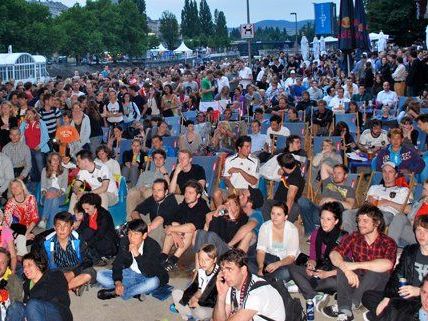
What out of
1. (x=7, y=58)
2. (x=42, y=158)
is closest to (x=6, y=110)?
(x=42, y=158)

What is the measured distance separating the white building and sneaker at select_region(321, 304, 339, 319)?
34.4 metres

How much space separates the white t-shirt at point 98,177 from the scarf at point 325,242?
351cm

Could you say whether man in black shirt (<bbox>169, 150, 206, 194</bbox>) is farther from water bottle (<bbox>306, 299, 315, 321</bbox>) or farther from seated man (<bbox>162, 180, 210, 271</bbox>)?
water bottle (<bbox>306, 299, 315, 321</bbox>)

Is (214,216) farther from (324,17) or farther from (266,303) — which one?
(324,17)

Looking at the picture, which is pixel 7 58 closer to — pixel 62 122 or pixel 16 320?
pixel 62 122

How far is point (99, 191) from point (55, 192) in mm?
682

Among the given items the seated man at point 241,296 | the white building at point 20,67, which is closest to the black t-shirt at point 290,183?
the seated man at point 241,296

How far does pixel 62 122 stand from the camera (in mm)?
12867

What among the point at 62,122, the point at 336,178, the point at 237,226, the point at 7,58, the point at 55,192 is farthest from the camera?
the point at 7,58

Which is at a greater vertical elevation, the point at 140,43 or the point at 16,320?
the point at 140,43

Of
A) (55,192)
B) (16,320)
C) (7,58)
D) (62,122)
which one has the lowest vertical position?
(16,320)

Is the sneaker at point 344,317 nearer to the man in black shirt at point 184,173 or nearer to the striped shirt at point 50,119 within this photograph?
the man in black shirt at point 184,173

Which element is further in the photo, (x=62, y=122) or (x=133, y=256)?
(x=62, y=122)

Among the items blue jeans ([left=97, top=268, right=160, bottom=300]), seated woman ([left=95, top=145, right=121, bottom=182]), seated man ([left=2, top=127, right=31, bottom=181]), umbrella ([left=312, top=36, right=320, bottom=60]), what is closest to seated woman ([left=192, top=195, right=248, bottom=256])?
blue jeans ([left=97, top=268, right=160, bottom=300])
